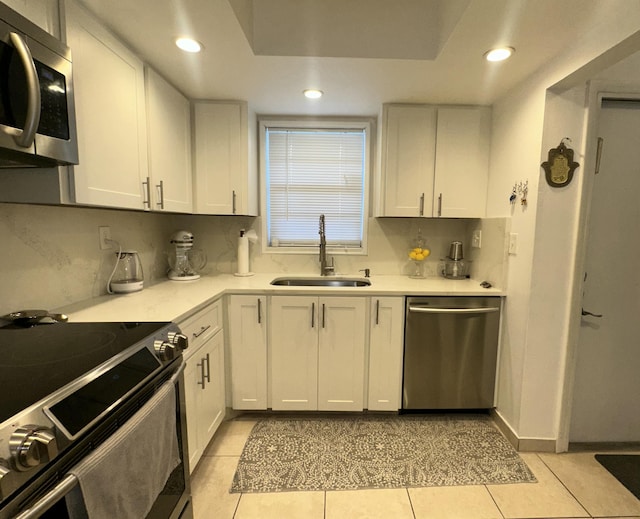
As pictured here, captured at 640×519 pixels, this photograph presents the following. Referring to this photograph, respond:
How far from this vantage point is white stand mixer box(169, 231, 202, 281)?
7.45ft

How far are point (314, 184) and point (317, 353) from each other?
4.60 feet

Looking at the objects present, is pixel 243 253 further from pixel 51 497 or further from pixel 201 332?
pixel 51 497

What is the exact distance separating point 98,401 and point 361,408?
1.78 metres

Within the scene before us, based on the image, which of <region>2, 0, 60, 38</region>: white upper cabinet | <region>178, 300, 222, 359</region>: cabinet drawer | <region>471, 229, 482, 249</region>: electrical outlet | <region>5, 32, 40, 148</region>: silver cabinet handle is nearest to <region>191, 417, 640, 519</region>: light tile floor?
<region>178, 300, 222, 359</region>: cabinet drawer

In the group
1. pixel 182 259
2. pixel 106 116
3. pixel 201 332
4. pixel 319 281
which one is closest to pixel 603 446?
pixel 319 281

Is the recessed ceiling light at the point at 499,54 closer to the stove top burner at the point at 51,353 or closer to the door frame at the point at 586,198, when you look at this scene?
the door frame at the point at 586,198

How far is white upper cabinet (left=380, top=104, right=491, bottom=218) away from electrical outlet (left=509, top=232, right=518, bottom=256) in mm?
409

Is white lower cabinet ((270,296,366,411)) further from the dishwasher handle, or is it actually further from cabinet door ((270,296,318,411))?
the dishwasher handle

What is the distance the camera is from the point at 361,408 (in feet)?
7.12

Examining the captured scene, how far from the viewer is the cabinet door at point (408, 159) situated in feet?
7.45

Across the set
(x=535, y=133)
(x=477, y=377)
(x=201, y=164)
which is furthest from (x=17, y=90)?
(x=477, y=377)

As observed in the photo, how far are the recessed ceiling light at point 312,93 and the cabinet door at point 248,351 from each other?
1383mm

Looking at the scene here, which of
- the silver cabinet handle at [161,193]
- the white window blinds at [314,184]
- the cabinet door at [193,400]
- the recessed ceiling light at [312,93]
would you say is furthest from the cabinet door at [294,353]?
the recessed ceiling light at [312,93]

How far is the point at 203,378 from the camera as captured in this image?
1.71 meters
